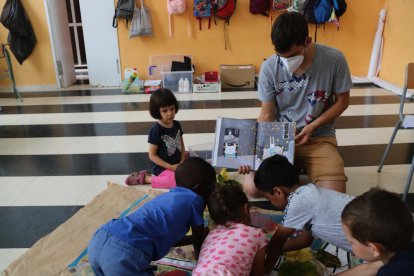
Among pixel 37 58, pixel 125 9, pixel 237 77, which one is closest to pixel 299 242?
pixel 237 77

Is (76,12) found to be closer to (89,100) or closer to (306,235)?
(89,100)

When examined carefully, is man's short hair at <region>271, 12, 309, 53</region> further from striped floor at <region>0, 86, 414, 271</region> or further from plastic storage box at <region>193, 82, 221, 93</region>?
plastic storage box at <region>193, 82, 221, 93</region>

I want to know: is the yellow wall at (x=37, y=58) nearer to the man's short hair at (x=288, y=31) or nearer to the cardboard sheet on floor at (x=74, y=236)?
the cardboard sheet on floor at (x=74, y=236)

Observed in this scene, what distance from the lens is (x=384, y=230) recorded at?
99 centimetres

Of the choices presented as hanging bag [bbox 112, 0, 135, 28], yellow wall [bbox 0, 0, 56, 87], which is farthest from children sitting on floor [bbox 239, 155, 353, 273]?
yellow wall [bbox 0, 0, 56, 87]

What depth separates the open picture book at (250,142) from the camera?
2.03m

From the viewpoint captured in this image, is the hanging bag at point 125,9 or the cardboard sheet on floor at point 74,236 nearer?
the cardboard sheet on floor at point 74,236

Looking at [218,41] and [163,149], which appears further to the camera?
[218,41]

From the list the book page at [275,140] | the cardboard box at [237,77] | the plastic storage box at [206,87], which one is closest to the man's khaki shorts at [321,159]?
the book page at [275,140]

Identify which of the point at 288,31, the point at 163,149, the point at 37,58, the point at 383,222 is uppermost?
the point at 288,31

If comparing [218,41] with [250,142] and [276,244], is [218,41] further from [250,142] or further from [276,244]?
[276,244]

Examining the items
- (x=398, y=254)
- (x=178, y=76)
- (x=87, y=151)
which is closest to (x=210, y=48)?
(x=178, y=76)

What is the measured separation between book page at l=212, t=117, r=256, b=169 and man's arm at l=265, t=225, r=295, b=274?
685 millimetres

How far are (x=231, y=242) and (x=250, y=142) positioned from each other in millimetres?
917
